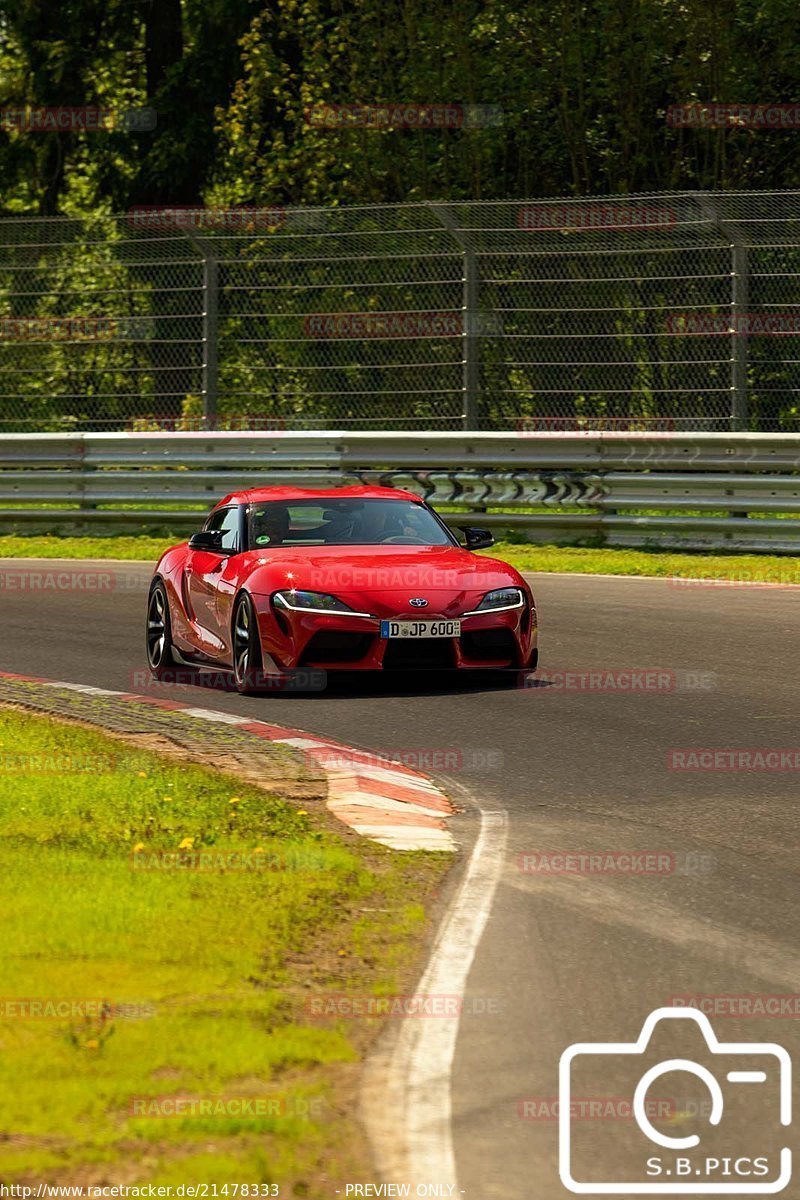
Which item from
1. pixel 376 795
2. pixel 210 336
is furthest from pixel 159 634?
pixel 210 336

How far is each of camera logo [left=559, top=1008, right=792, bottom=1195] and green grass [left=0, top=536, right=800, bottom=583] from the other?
13.1 m

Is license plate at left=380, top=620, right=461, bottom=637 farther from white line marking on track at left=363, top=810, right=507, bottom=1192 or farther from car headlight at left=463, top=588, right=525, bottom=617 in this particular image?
white line marking on track at left=363, top=810, right=507, bottom=1192

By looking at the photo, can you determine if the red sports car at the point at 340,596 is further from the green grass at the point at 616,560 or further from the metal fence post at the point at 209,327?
the metal fence post at the point at 209,327

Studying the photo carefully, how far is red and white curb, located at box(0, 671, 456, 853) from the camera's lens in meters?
8.26

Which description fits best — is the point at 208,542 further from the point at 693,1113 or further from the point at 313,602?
the point at 693,1113

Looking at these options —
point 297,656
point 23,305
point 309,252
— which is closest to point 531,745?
point 297,656

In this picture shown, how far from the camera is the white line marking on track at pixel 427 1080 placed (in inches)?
Result: 181

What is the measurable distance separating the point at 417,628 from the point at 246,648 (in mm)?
1086

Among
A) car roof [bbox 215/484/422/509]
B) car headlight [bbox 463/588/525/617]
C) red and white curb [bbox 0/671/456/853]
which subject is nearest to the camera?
red and white curb [bbox 0/671/456/853]

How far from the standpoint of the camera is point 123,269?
24.0 meters

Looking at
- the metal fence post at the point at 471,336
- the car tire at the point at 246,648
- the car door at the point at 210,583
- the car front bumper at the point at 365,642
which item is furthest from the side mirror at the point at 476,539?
the metal fence post at the point at 471,336

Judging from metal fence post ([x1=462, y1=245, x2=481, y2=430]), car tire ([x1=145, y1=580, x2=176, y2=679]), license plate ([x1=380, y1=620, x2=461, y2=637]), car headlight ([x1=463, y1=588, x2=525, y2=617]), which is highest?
metal fence post ([x1=462, y1=245, x2=481, y2=430])

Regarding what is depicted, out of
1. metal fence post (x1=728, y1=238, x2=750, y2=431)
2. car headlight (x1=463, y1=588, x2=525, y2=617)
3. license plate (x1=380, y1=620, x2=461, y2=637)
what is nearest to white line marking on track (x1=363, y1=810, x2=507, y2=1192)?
license plate (x1=380, y1=620, x2=461, y2=637)

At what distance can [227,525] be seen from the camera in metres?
13.7
